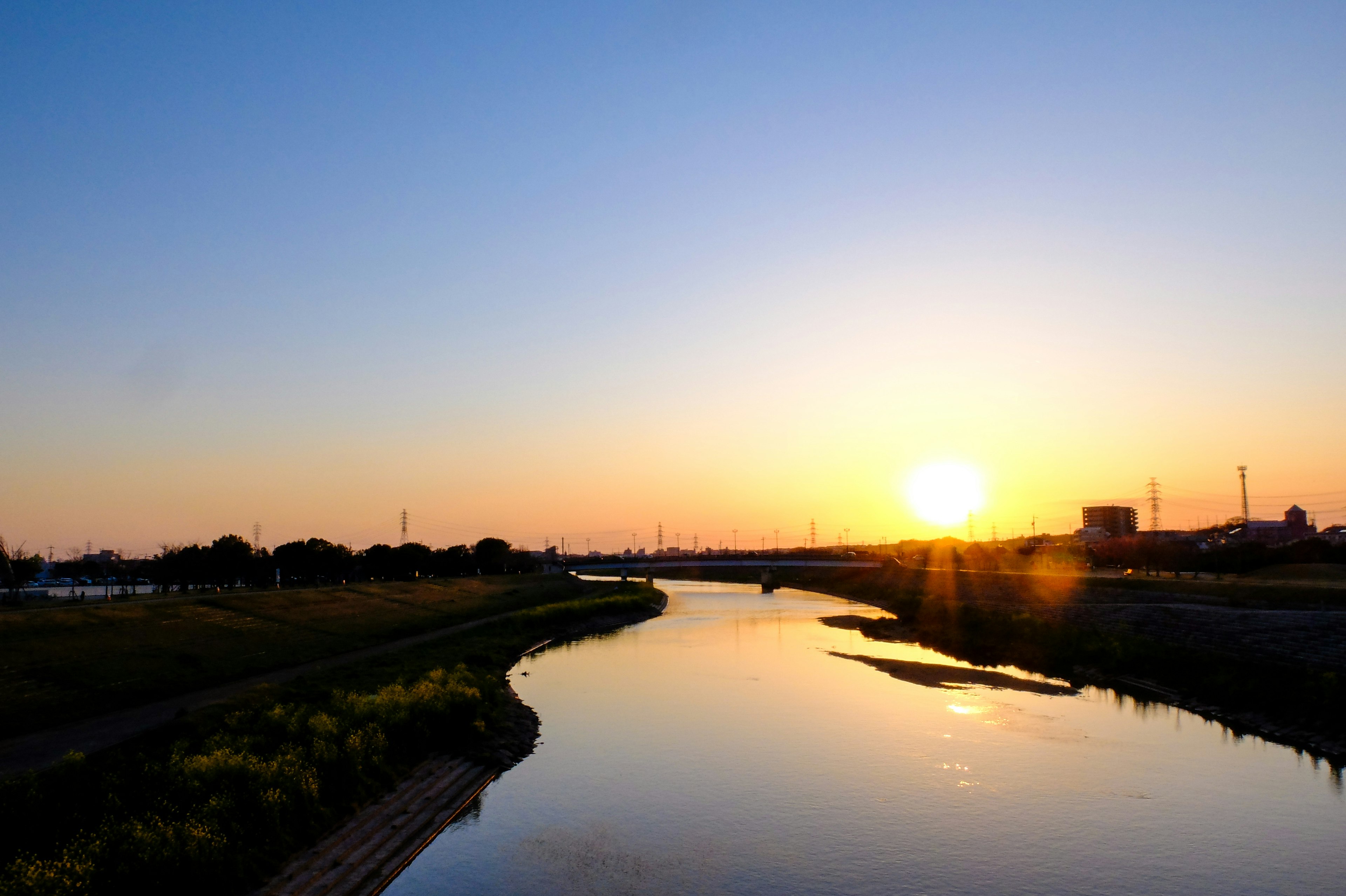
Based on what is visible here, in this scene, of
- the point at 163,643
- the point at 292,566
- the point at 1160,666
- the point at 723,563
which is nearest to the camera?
the point at 163,643

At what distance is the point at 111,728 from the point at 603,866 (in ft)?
67.1

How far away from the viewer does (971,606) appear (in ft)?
288

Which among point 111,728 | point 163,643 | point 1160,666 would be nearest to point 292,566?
point 163,643

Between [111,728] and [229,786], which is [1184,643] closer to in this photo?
[229,786]

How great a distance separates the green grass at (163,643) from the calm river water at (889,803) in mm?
16547

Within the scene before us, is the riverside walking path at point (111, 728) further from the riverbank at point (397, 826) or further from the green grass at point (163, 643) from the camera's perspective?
the riverbank at point (397, 826)

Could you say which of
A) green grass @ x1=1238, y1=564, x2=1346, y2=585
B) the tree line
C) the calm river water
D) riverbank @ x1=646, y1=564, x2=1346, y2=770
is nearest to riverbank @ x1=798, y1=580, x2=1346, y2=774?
riverbank @ x1=646, y1=564, x2=1346, y2=770

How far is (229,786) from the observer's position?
2130 cm

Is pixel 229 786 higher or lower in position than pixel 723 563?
higher

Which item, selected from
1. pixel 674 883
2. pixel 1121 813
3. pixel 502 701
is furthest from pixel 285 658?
pixel 1121 813

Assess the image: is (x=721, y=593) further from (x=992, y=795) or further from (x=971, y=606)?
(x=992, y=795)

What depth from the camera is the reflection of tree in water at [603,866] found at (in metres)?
21.4

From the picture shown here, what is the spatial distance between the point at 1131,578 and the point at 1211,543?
88150mm

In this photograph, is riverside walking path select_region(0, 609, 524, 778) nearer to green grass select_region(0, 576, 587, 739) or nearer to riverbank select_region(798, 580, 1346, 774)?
green grass select_region(0, 576, 587, 739)
